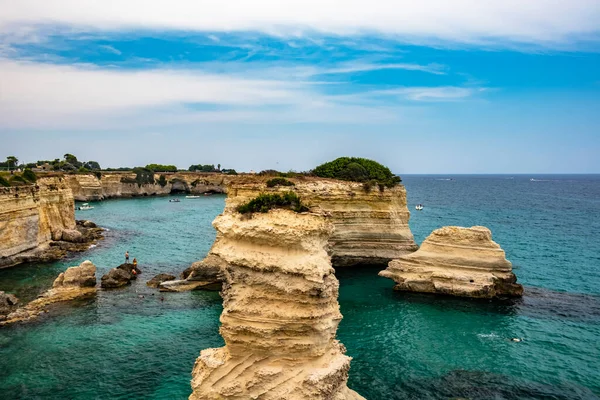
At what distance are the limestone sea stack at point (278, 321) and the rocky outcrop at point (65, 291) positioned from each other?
19053 mm

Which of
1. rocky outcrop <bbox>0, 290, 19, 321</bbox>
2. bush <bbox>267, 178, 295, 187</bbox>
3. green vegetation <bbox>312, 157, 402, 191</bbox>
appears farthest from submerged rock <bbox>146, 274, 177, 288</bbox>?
green vegetation <bbox>312, 157, 402, 191</bbox>

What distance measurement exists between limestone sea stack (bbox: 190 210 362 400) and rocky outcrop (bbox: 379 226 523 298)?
19.7 metres

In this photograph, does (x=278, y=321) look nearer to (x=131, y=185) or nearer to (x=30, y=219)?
(x=30, y=219)

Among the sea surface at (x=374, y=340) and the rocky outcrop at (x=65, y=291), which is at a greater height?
the rocky outcrop at (x=65, y=291)

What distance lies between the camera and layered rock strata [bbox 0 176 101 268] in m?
37.7

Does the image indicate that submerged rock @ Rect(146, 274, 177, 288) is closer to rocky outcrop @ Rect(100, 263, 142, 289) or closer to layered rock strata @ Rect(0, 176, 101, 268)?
rocky outcrop @ Rect(100, 263, 142, 289)

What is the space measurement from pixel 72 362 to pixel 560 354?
2377 centimetres

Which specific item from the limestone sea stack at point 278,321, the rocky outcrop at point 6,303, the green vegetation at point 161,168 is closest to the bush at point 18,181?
the rocky outcrop at point 6,303

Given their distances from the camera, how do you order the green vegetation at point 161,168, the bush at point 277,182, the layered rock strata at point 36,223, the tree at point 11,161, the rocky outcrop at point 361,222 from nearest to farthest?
1. the bush at point 277,182
2. the layered rock strata at point 36,223
3. the rocky outcrop at point 361,222
4. the tree at point 11,161
5. the green vegetation at point 161,168

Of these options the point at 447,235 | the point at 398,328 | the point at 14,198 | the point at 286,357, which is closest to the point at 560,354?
the point at 398,328

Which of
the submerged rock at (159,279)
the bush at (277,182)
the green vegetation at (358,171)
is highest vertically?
the green vegetation at (358,171)

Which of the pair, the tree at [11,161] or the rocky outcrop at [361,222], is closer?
the rocky outcrop at [361,222]

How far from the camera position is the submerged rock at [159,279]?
33.1 metres

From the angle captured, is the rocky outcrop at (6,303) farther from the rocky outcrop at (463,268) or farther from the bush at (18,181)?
the rocky outcrop at (463,268)
